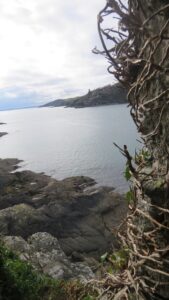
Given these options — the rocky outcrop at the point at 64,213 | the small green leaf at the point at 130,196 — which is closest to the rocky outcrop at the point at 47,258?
the rocky outcrop at the point at 64,213

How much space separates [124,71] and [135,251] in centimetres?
126

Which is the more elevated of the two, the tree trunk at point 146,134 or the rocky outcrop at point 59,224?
the tree trunk at point 146,134

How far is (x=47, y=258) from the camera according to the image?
18188mm

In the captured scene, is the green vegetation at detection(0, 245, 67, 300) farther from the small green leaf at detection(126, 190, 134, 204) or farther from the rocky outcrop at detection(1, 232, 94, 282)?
the small green leaf at detection(126, 190, 134, 204)

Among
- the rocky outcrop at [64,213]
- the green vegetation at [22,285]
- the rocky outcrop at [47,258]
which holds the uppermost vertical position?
the green vegetation at [22,285]

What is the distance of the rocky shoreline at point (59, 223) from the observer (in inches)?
720

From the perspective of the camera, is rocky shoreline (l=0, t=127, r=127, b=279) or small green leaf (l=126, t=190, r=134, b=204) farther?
rocky shoreline (l=0, t=127, r=127, b=279)

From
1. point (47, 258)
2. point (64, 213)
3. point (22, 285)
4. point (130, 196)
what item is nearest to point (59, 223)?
point (64, 213)

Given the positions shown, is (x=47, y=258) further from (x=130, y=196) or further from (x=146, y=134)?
(x=146, y=134)

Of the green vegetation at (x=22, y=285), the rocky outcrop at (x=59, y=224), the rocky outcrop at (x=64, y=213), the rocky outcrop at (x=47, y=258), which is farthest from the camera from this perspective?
the rocky outcrop at (x=64, y=213)

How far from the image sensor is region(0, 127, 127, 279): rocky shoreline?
60.0ft

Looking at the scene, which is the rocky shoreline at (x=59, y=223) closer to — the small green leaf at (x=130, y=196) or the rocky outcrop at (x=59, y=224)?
the rocky outcrop at (x=59, y=224)

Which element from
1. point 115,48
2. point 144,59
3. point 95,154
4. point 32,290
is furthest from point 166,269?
point 95,154

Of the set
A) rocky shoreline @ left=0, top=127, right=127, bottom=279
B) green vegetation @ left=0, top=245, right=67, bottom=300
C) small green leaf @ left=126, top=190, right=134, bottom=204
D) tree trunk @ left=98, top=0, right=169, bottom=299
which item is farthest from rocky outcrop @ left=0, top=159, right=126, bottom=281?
tree trunk @ left=98, top=0, right=169, bottom=299
